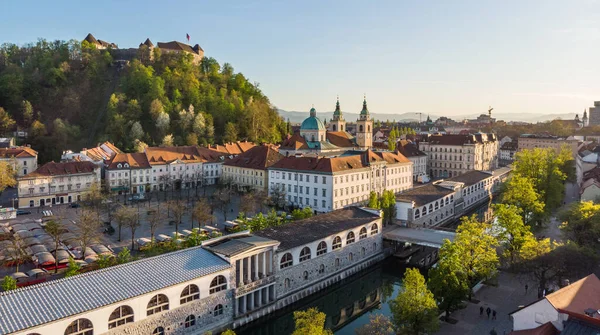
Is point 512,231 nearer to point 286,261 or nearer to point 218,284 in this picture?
point 286,261

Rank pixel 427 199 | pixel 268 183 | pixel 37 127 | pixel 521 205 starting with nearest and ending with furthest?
pixel 521 205 → pixel 427 199 → pixel 268 183 → pixel 37 127

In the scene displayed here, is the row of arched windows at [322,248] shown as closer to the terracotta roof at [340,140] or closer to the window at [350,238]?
the window at [350,238]

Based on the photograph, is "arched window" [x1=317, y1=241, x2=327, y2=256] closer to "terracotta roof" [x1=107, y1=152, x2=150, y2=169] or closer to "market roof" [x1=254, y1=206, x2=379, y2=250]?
"market roof" [x1=254, y1=206, x2=379, y2=250]

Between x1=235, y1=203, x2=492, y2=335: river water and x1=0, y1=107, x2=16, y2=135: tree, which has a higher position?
x1=0, y1=107, x2=16, y2=135: tree

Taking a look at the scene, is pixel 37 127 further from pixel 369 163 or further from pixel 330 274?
pixel 330 274

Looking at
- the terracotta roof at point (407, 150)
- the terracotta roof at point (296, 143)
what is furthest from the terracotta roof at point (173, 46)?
the terracotta roof at point (407, 150)

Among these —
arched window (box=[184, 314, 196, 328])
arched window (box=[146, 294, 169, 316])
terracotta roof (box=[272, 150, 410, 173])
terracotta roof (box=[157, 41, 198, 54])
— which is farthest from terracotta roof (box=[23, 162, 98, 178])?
terracotta roof (box=[157, 41, 198, 54])

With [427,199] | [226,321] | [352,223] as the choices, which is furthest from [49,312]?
[427,199]
